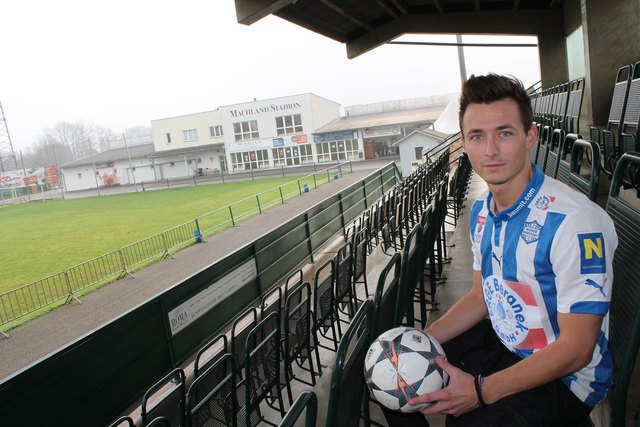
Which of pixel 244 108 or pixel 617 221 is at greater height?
pixel 244 108

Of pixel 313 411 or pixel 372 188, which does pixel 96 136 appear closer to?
pixel 372 188

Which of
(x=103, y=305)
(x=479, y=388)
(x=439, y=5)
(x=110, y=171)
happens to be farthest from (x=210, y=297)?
(x=110, y=171)

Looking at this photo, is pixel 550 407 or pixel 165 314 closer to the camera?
pixel 550 407

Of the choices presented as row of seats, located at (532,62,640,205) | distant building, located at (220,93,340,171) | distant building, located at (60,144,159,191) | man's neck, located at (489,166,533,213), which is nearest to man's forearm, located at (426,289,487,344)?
man's neck, located at (489,166,533,213)

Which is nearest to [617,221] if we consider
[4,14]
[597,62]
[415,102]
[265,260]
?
[265,260]

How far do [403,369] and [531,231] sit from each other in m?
0.61

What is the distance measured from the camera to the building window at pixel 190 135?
5197 cm

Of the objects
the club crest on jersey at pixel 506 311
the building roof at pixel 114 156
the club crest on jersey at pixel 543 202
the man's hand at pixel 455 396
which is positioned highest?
the building roof at pixel 114 156

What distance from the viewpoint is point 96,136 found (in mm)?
72062

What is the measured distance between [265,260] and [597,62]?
7602mm

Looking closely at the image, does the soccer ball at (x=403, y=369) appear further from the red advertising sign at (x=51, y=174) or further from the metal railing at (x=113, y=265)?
the red advertising sign at (x=51, y=174)

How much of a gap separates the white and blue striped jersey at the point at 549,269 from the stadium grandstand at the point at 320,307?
133mm

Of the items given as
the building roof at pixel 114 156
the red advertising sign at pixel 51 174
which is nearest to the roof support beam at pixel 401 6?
the building roof at pixel 114 156

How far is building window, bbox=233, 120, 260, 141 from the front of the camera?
47688 millimetres
